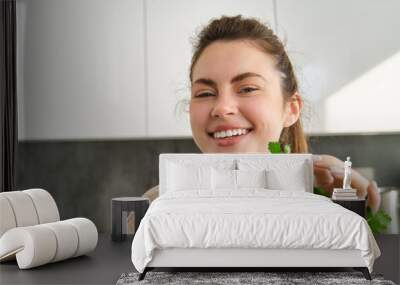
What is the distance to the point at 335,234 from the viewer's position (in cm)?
428

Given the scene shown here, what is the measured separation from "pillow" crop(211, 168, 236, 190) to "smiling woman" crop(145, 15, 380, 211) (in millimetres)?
1084

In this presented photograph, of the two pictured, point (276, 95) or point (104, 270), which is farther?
point (276, 95)

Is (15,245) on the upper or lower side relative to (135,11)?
lower

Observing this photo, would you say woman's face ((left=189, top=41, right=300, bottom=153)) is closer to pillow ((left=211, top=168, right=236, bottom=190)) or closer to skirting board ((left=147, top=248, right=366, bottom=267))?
pillow ((left=211, top=168, right=236, bottom=190))

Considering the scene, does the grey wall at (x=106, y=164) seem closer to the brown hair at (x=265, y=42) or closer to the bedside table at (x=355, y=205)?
the brown hair at (x=265, y=42)

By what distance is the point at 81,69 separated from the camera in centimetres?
720

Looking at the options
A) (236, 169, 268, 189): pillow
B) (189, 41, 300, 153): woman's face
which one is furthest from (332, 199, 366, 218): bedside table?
(189, 41, 300, 153): woman's face

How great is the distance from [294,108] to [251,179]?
151 centimetres

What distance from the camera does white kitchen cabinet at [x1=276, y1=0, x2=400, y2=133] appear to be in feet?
22.9

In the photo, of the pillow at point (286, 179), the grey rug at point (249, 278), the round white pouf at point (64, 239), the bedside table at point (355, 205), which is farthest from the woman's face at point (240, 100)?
the grey rug at point (249, 278)

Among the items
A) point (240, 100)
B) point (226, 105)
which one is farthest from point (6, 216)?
point (240, 100)

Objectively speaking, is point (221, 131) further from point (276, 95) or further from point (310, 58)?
point (310, 58)

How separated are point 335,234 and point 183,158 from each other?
7.73 ft

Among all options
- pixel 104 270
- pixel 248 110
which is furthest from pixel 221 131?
pixel 104 270
